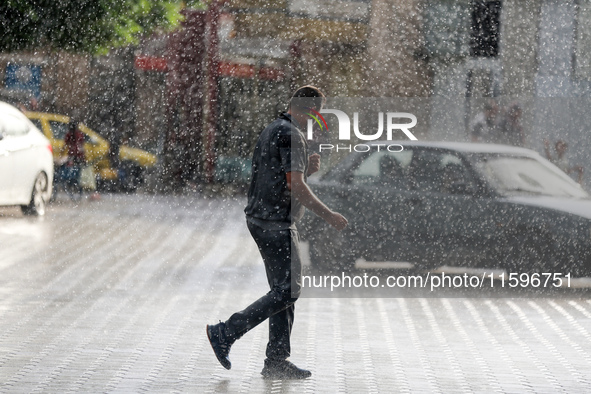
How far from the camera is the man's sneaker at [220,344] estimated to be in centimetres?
643

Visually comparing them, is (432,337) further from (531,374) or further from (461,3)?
(461,3)

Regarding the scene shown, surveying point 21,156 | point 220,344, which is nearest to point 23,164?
point 21,156

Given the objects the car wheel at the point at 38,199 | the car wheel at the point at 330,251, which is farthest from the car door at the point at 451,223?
the car wheel at the point at 38,199

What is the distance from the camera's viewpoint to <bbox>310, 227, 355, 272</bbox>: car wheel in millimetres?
10617

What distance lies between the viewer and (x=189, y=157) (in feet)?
85.3

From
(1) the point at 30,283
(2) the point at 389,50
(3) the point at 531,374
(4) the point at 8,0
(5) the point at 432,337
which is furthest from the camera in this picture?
(2) the point at 389,50

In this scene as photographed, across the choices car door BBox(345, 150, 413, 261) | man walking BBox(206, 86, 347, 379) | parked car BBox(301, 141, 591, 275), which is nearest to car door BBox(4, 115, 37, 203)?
parked car BBox(301, 141, 591, 275)

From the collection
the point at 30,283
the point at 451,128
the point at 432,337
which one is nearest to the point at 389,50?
the point at 451,128

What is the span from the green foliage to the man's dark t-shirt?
511 inches

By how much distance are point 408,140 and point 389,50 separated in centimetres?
1498

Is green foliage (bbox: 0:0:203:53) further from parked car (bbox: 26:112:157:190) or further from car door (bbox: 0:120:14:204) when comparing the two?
car door (bbox: 0:120:14:204)

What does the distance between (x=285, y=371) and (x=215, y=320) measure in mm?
2292

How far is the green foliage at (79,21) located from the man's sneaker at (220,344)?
12930mm

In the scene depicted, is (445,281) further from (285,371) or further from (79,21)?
(79,21)
